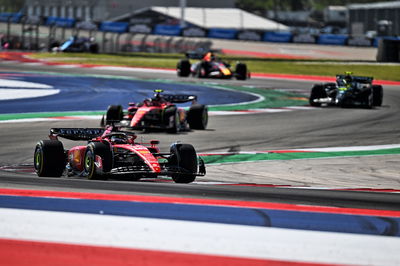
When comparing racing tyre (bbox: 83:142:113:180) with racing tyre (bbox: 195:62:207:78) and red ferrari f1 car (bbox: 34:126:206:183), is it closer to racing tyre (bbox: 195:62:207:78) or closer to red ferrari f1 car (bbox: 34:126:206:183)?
red ferrari f1 car (bbox: 34:126:206:183)

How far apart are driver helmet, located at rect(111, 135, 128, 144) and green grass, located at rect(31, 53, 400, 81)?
31.3m

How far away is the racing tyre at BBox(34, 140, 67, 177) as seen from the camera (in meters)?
11.7

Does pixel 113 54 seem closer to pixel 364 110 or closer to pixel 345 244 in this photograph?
pixel 364 110

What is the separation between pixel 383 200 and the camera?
989 cm

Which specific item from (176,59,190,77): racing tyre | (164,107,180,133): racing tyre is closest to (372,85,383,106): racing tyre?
(164,107,180,133): racing tyre

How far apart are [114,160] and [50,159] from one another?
2.96 feet

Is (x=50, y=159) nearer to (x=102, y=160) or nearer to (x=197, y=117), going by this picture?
(x=102, y=160)

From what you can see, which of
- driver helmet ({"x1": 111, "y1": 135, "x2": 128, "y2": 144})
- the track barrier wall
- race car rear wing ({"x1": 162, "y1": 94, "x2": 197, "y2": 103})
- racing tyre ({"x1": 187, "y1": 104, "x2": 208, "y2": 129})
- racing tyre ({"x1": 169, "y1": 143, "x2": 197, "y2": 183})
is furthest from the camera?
the track barrier wall

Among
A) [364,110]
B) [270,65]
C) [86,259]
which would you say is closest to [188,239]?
[86,259]

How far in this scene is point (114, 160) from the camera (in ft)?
38.3

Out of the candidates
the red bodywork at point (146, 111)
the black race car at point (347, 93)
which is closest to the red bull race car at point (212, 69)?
the black race car at point (347, 93)

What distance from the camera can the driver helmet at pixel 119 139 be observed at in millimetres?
12062

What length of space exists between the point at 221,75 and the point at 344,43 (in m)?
34.9

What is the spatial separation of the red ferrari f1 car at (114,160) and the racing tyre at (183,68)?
27139 mm
